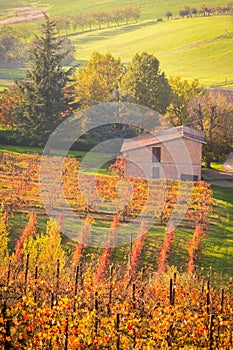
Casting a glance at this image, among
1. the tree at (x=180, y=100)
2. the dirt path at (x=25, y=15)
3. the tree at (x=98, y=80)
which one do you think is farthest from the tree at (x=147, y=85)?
the dirt path at (x=25, y=15)

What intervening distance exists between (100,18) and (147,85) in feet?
170

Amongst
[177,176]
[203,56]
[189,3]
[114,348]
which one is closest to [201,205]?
[177,176]

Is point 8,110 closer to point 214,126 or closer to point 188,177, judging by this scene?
point 214,126

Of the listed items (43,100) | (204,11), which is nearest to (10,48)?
(204,11)

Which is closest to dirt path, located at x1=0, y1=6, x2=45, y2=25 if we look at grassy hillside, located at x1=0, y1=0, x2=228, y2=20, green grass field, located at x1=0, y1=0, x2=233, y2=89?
grassy hillside, located at x1=0, y1=0, x2=228, y2=20

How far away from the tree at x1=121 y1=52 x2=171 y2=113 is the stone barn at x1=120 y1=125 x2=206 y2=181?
469 inches

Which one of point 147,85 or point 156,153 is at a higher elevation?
point 147,85

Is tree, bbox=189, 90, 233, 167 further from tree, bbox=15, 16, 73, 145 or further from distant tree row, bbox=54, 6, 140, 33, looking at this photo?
distant tree row, bbox=54, 6, 140, 33

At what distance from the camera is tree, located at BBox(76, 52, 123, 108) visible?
5381 cm

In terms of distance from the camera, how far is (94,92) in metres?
53.9

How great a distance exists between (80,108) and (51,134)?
16.2 feet

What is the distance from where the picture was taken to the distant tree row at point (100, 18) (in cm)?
10262

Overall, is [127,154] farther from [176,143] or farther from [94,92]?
[94,92]

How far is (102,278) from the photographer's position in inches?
984
